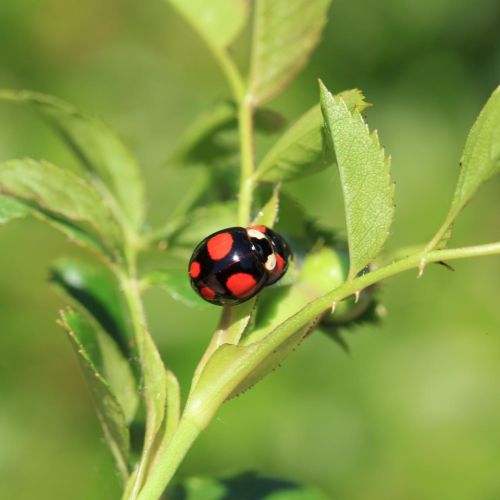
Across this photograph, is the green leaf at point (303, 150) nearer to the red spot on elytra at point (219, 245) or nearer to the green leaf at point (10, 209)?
the red spot on elytra at point (219, 245)

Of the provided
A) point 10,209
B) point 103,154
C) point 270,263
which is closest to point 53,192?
point 10,209

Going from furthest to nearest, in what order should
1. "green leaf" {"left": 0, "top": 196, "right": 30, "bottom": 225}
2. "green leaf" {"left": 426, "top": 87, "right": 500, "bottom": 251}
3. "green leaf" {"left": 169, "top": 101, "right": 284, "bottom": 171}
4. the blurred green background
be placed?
1. the blurred green background
2. "green leaf" {"left": 169, "top": 101, "right": 284, "bottom": 171}
3. "green leaf" {"left": 0, "top": 196, "right": 30, "bottom": 225}
4. "green leaf" {"left": 426, "top": 87, "right": 500, "bottom": 251}

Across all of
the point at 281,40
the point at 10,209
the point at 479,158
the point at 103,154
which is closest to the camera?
the point at 479,158

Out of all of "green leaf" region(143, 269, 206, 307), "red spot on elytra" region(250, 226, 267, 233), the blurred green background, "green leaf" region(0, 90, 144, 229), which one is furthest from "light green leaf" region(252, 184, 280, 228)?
the blurred green background

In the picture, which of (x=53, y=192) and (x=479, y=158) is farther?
(x=53, y=192)

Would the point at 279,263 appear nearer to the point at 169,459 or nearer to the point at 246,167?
the point at 246,167

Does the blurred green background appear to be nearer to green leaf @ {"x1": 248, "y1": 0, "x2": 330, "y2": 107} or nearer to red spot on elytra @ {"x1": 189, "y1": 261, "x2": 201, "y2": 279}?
green leaf @ {"x1": 248, "y1": 0, "x2": 330, "y2": 107}

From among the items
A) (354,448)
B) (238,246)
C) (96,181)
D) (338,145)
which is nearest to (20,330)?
(354,448)
